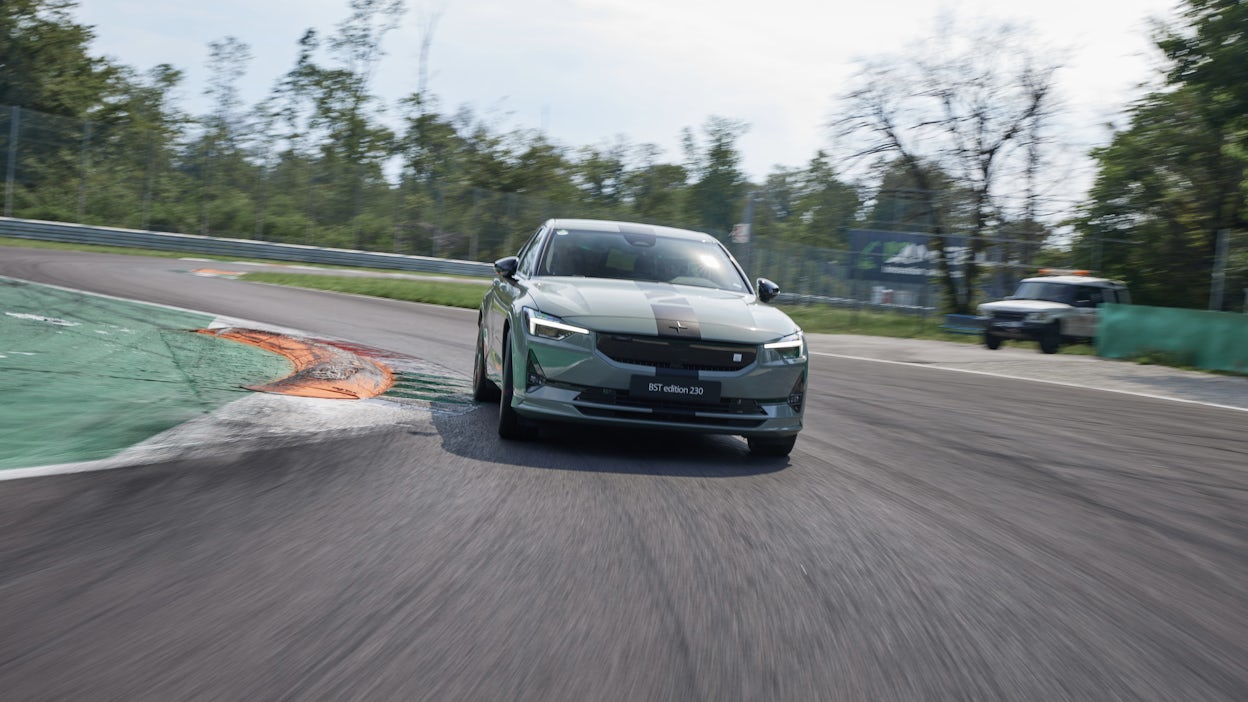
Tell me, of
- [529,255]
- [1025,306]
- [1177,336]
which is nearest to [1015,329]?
[1025,306]

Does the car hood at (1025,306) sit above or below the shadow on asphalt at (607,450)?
above

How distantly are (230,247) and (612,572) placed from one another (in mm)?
37665

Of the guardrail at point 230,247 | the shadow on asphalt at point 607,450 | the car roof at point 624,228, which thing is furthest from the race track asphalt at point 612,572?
the guardrail at point 230,247

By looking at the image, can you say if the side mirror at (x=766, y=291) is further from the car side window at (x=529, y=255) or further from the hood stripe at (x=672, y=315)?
the car side window at (x=529, y=255)

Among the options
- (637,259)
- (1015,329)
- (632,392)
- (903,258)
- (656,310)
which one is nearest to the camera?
(632,392)

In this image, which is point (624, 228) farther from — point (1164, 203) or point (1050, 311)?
point (1164, 203)

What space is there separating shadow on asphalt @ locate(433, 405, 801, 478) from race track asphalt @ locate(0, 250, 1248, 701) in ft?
0.13

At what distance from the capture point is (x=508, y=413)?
26.1 ft

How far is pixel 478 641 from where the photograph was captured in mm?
3684

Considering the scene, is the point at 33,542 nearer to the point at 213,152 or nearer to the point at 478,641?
the point at 478,641

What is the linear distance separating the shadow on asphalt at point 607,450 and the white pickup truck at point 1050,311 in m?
18.4

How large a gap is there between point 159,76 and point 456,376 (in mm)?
65474

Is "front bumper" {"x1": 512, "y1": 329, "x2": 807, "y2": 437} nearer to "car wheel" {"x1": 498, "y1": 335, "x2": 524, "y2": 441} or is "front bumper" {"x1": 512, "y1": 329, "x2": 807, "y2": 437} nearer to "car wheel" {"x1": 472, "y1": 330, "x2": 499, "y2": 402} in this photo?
"car wheel" {"x1": 498, "y1": 335, "x2": 524, "y2": 441}

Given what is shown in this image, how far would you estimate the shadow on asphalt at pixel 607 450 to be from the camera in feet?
24.0
